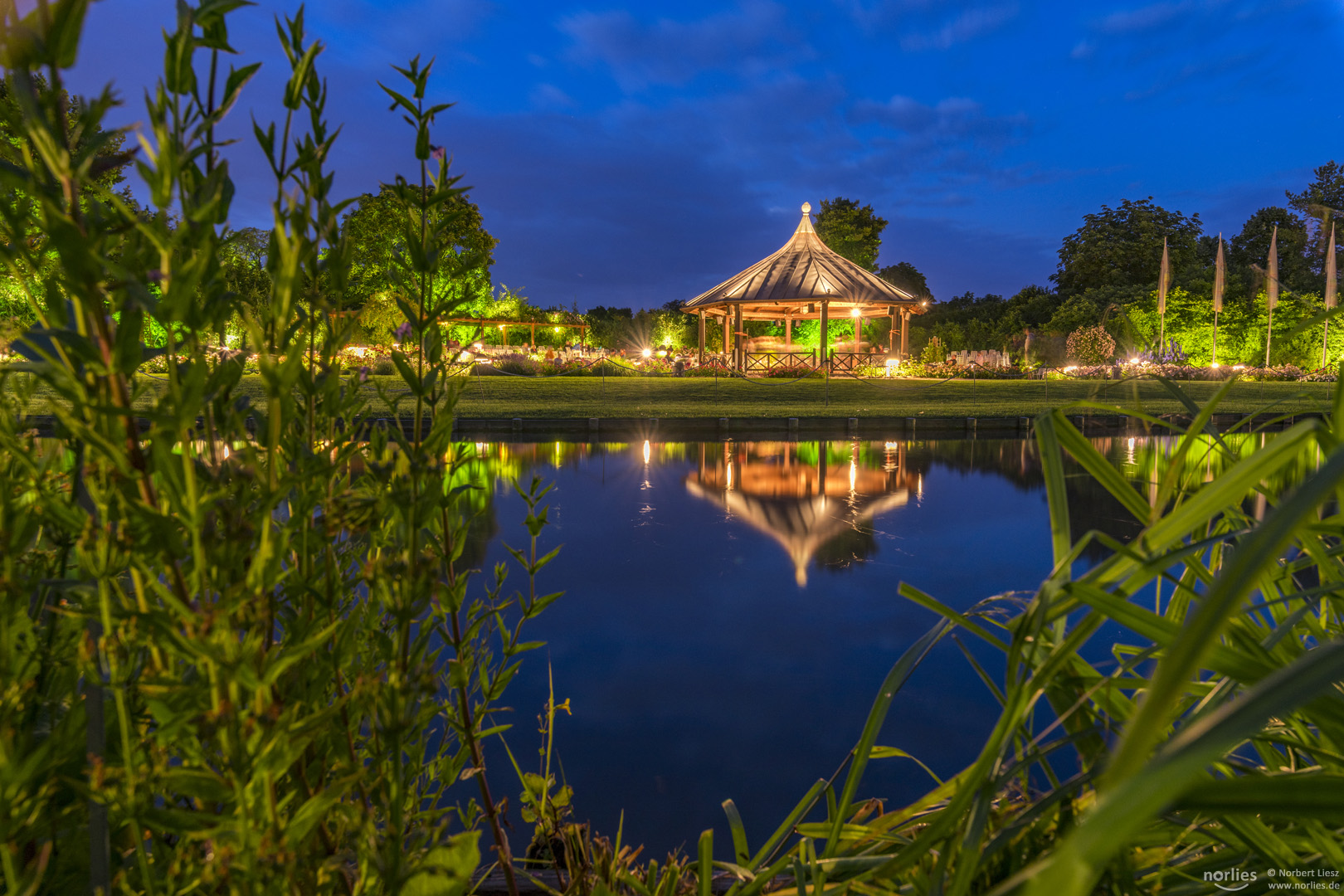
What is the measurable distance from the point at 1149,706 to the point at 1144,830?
717mm

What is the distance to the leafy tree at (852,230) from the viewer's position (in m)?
43.4

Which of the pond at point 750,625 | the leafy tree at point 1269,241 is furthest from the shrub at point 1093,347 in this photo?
the pond at point 750,625

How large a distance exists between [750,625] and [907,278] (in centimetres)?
6034

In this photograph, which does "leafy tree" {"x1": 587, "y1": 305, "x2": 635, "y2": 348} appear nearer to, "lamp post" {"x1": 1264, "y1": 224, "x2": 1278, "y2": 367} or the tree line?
the tree line

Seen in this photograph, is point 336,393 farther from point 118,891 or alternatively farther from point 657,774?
point 657,774

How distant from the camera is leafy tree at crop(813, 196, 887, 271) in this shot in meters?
43.4

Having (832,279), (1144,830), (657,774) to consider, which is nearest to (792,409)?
(832,279)

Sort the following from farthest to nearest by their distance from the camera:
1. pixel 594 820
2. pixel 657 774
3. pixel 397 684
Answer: pixel 657 774 → pixel 594 820 → pixel 397 684

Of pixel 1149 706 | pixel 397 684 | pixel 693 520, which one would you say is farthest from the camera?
pixel 693 520

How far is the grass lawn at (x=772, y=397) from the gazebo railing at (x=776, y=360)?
4206mm

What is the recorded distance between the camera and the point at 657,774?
2.50 meters

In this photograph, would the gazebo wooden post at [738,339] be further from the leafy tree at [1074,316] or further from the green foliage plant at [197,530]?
the green foliage plant at [197,530]

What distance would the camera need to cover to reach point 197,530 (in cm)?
52

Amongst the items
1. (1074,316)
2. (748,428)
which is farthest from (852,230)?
(748,428)
